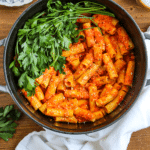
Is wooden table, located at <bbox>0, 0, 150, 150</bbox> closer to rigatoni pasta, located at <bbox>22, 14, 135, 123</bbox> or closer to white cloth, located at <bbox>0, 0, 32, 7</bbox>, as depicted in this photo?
white cloth, located at <bbox>0, 0, 32, 7</bbox>

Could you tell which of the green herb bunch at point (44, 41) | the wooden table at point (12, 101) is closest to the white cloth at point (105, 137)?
the wooden table at point (12, 101)

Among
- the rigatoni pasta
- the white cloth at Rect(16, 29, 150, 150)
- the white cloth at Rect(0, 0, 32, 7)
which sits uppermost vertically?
the white cloth at Rect(0, 0, 32, 7)

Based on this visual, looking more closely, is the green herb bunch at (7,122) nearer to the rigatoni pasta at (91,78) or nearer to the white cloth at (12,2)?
the rigatoni pasta at (91,78)

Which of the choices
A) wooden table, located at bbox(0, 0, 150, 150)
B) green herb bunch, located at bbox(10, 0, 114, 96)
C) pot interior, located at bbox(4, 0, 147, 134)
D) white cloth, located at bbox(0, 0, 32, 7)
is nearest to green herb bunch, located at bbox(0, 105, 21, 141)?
wooden table, located at bbox(0, 0, 150, 150)

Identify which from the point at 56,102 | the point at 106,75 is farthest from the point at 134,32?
the point at 56,102

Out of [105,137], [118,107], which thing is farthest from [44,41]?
[105,137]
